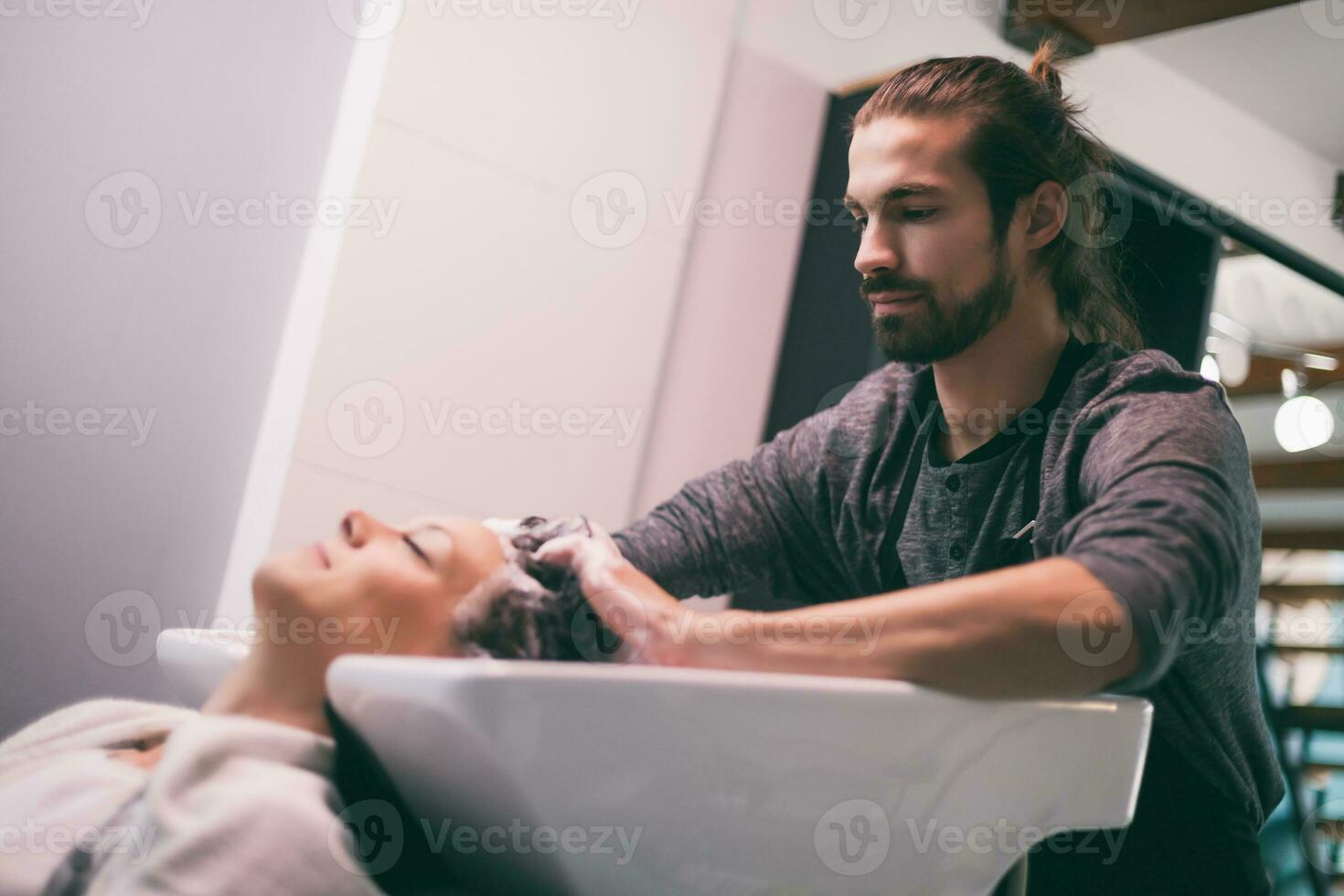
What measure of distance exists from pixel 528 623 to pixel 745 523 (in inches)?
20.2

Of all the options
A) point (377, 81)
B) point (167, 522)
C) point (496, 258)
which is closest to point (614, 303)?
point (496, 258)

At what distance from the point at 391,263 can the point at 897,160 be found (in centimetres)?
113

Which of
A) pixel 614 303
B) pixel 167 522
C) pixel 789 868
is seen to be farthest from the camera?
pixel 614 303

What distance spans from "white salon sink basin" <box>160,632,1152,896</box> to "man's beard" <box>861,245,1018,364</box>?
576 mm

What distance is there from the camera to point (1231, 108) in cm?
402

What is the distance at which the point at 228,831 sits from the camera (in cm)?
74

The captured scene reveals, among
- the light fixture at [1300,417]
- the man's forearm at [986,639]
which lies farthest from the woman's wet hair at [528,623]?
the light fixture at [1300,417]

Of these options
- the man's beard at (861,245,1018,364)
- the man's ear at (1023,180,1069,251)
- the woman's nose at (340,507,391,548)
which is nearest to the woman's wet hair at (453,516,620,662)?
the woman's nose at (340,507,391,548)

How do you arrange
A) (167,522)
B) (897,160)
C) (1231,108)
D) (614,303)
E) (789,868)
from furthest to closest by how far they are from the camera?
(1231,108) → (614,303) → (167,522) → (897,160) → (789,868)

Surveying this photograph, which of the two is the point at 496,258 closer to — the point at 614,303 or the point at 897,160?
the point at 614,303

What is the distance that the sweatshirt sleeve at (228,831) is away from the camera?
725 millimetres

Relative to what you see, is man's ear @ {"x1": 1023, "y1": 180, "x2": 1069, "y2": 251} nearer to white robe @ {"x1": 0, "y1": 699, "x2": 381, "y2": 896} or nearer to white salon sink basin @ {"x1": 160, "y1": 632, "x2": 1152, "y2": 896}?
white salon sink basin @ {"x1": 160, "y1": 632, "x2": 1152, "y2": 896}

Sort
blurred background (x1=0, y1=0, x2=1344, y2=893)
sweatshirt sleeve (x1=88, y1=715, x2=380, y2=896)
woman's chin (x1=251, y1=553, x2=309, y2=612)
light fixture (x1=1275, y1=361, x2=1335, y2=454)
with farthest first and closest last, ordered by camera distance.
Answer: light fixture (x1=1275, y1=361, x2=1335, y2=454)
blurred background (x1=0, y1=0, x2=1344, y2=893)
woman's chin (x1=251, y1=553, x2=309, y2=612)
sweatshirt sleeve (x1=88, y1=715, x2=380, y2=896)

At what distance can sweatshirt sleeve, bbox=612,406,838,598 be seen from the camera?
4.88 feet
